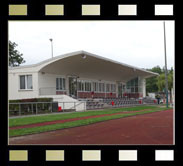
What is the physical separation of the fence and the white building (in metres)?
0.98

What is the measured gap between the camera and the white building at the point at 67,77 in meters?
23.0

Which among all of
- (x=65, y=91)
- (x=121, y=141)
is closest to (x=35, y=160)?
(x=121, y=141)

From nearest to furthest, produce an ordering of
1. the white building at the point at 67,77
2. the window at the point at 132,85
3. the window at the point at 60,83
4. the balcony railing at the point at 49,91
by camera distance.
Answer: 1. the white building at the point at 67,77
2. the balcony railing at the point at 49,91
3. the window at the point at 60,83
4. the window at the point at 132,85

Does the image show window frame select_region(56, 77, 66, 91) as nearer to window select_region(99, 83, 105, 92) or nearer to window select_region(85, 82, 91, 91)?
window select_region(85, 82, 91, 91)

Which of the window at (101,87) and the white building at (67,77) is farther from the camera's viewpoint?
the window at (101,87)

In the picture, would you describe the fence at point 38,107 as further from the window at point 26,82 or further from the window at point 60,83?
the window at point 26,82

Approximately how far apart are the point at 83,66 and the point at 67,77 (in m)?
2.25

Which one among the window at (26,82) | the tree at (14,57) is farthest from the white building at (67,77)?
the tree at (14,57)

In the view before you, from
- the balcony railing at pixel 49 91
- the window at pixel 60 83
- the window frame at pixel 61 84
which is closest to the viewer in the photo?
the balcony railing at pixel 49 91

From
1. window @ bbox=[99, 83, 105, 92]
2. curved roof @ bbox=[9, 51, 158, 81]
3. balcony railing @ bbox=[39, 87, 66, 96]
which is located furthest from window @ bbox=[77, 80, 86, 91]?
window @ bbox=[99, 83, 105, 92]

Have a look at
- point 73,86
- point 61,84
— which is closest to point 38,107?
point 61,84

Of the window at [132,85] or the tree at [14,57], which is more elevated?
the tree at [14,57]

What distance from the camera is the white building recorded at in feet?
75.5
